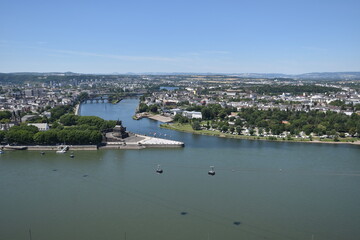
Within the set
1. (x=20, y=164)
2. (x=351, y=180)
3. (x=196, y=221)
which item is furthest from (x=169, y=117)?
(x=196, y=221)

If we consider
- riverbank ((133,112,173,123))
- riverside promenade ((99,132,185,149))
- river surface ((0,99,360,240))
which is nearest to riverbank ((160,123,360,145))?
riverbank ((133,112,173,123))

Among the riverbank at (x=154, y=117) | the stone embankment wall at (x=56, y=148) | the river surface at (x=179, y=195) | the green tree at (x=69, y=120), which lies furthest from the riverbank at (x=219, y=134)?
the stone embankment wall at (x=56, y=148)

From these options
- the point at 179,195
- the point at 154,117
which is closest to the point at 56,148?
the point at 179,195

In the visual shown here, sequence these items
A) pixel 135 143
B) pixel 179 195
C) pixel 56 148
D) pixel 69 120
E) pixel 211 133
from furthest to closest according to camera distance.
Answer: pixel 69 120, pixel 211 133, pixel 135 143, pixel 56 148, pixel 179 195

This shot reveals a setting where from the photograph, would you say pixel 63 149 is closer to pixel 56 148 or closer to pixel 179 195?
pixel 56 148

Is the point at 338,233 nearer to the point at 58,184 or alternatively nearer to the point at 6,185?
the point at 58,184

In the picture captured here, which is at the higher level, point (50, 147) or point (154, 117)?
point (50, 147)

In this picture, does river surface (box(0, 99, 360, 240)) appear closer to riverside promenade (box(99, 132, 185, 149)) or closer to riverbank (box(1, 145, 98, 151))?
riverbank (box(1, 145, 98, 151))

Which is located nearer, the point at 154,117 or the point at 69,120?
the point at 69,120

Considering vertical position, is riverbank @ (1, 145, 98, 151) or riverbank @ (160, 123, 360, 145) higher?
riverbank @ (1, 145, 98, 151)
